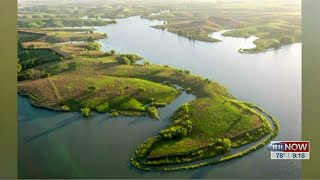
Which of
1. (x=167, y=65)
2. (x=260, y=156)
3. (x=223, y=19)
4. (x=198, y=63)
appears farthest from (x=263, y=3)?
(x=260, y=156)

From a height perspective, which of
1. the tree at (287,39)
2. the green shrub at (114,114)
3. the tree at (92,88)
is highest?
the tree at (287,39)

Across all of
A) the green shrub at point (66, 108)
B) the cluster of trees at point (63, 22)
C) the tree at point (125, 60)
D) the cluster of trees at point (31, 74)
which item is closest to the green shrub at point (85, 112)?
the green shrub at point (66, 108)

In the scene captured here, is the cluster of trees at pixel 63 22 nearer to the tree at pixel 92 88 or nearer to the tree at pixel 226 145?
the tree at pixel 92 88

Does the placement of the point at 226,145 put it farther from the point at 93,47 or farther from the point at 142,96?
the point at 93,47

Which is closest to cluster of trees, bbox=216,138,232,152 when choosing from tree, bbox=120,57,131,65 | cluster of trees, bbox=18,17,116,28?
tree, bbox=120,57,131,65

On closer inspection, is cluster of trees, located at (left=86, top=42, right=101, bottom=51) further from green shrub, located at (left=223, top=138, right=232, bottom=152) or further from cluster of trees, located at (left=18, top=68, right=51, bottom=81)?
green shrub, located at (left=223, top=138, right=232, bottom=152)

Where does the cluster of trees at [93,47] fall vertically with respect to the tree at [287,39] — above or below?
below

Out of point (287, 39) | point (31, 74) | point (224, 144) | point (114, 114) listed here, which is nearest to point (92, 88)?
point (114, 114)
